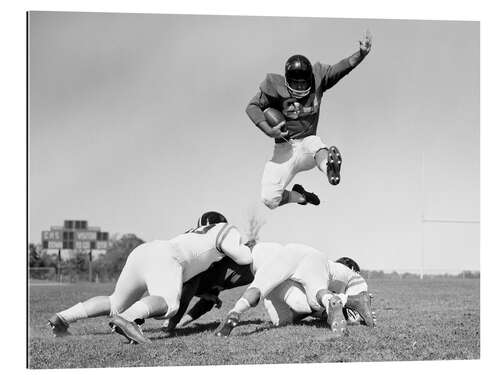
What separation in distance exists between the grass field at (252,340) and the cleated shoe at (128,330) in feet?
0.18

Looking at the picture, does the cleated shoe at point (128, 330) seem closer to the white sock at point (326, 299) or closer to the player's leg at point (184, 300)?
the player's leg at point (184, 300)

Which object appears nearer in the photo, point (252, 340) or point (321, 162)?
point (252, 340)

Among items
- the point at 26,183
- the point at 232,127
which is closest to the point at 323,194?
the point at 232,127

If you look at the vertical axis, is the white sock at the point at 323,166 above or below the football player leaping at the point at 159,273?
above

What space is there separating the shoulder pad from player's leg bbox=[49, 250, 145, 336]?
62.2 inches

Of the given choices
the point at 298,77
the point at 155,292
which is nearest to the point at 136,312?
the point at 155,292

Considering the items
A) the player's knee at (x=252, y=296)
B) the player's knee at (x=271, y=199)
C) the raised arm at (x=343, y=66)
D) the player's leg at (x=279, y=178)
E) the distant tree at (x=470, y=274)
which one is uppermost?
the raised arm at (x=343, y=66)

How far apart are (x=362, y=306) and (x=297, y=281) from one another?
20.8 inches

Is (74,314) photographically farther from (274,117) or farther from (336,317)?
(274,117)

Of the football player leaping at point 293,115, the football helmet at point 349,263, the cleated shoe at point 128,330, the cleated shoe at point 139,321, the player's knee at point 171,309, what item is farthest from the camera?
the football helmet at point 349,263

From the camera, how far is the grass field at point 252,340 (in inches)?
260

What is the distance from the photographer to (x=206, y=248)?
22.5 ft

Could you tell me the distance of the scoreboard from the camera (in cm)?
689

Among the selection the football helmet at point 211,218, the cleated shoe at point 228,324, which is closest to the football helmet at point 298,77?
the football helmet at point 211,218
